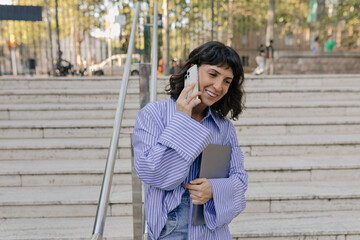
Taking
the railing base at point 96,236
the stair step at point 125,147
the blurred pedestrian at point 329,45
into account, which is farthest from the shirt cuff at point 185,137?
the blurred pedestrian at point 329,45

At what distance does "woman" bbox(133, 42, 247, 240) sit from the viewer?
98 centimetres

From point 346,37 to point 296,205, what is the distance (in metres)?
7.87

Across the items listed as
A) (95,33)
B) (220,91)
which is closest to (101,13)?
(95,33)

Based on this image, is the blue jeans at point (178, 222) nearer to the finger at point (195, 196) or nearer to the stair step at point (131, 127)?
the finger at point (195, 196)

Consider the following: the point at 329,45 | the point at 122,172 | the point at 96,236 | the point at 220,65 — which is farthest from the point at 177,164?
the point at 329,45

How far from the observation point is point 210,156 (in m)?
1.06

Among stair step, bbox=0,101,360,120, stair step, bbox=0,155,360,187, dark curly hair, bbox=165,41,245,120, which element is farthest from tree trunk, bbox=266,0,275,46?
dark curly hair, bbox=165,41,245,120

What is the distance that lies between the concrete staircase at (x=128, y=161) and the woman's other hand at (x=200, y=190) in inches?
53.7

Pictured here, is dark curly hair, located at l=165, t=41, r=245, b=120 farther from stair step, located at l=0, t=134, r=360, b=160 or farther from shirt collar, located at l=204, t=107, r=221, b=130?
stair step, located at l=0, t=134, r=360, b=160

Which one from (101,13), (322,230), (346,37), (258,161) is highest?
(101,13)

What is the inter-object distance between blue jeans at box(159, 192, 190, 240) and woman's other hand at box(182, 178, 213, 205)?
6 centimetres

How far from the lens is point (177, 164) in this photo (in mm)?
981

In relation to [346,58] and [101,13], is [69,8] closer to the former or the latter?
[101,13]

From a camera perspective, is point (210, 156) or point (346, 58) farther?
point (346, 58)
